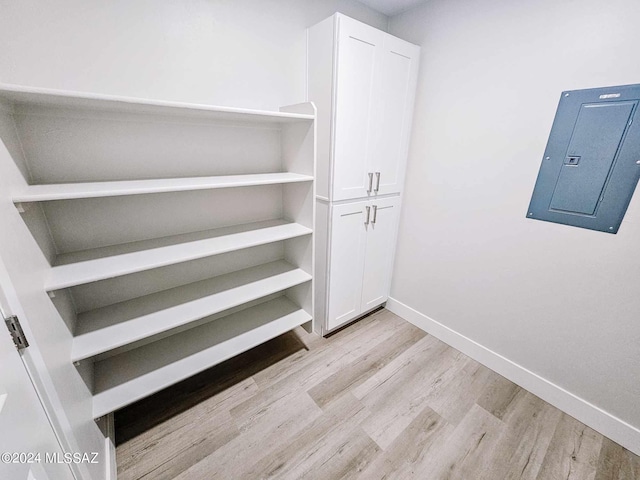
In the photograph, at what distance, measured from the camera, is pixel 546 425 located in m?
1.47

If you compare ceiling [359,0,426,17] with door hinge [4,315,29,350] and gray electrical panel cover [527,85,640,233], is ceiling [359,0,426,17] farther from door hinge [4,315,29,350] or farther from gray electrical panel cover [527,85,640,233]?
door hinge [4,315,29,350]

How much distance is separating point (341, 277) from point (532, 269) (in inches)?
46.1

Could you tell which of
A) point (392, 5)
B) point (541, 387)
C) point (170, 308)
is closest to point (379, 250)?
point (541, 387)

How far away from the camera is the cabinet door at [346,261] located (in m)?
1.79

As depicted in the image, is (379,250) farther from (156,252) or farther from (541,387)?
(156,252)

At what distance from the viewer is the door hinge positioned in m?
0.65

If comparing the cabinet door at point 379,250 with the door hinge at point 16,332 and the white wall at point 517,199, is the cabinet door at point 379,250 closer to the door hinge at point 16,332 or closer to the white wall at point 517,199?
the white wall at point 517,199

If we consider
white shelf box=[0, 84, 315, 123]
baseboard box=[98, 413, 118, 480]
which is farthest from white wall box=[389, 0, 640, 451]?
baseboard box=[98, 413, 118, 480]

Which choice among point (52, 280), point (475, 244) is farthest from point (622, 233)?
point (52, 280)

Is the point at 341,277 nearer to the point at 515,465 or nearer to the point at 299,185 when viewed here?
the point at 299,185

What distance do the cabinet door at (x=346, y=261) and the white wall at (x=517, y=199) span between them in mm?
533

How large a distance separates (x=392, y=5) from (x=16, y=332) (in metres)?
2.54

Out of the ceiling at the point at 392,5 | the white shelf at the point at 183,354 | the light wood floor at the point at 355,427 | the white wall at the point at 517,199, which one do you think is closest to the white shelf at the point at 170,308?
the white shelf at the point at 183,354

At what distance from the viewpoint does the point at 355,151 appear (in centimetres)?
171
